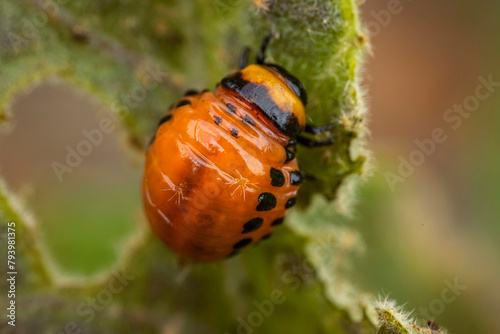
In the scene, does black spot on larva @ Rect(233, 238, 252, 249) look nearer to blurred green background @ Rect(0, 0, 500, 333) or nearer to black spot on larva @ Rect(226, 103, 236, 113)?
black spot on larva @ Rect(226, 103, 236, 113)

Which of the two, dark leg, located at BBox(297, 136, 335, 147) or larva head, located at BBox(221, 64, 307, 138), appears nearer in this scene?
larva head, located at BBox(221, 64, 307, 138)

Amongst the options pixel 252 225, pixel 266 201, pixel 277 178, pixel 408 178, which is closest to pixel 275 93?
pixel 277 178

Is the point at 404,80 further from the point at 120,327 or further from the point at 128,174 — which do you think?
the point at 120,327

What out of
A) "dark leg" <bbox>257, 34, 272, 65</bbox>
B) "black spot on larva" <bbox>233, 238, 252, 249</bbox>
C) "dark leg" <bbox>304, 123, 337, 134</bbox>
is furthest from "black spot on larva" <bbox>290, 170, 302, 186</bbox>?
"dark leg" <bbox>257, 34, 272, 65</bbox>

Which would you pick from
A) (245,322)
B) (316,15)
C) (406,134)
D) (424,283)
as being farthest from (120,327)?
(406,134)

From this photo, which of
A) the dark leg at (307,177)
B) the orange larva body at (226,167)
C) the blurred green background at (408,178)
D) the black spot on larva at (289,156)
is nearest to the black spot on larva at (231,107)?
the orange larva body at (226,167)

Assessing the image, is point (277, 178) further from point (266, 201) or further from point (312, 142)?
point (312, 142)
